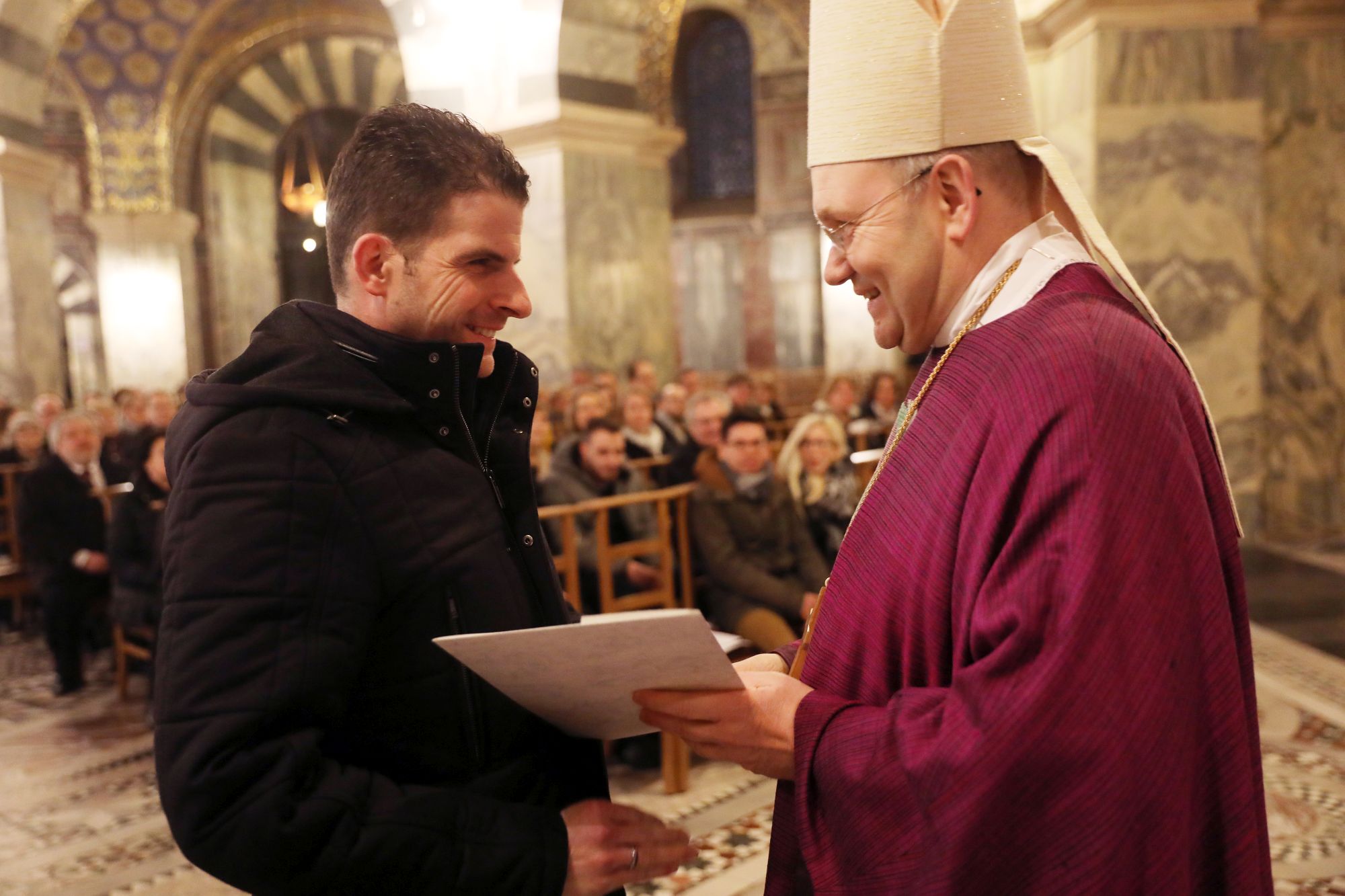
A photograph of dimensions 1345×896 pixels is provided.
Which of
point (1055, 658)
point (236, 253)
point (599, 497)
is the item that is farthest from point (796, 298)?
point (1055, 658)

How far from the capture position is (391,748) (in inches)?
51.2

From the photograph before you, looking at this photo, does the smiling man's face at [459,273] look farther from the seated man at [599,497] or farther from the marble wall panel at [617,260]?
the marble wall panel at [617,260]

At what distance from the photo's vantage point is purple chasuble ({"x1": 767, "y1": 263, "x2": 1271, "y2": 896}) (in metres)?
1.08

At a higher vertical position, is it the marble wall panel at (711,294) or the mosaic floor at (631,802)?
the marble wall panel at (711,294)

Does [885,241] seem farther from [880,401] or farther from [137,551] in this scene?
[880,401]

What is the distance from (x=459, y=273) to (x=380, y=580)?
39cm

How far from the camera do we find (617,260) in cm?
938

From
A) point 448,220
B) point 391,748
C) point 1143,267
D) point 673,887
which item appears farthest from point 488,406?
point 1143,267

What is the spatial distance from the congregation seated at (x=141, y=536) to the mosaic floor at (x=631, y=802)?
55 centimetres

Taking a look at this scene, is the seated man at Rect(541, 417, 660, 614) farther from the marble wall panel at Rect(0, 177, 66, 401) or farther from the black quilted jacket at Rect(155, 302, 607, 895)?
the marble wall panel at Rect(0, 177, 66, 401)

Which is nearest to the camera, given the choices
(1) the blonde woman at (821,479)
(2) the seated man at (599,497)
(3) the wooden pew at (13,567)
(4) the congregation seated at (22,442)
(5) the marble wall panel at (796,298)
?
(2) the seated man at (599,497)

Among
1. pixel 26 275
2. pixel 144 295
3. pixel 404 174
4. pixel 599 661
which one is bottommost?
pixel 599 661

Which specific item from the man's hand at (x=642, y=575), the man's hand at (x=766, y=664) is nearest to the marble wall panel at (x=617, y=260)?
the man's hand at (x=642, y=575)

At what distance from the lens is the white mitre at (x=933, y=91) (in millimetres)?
1336
